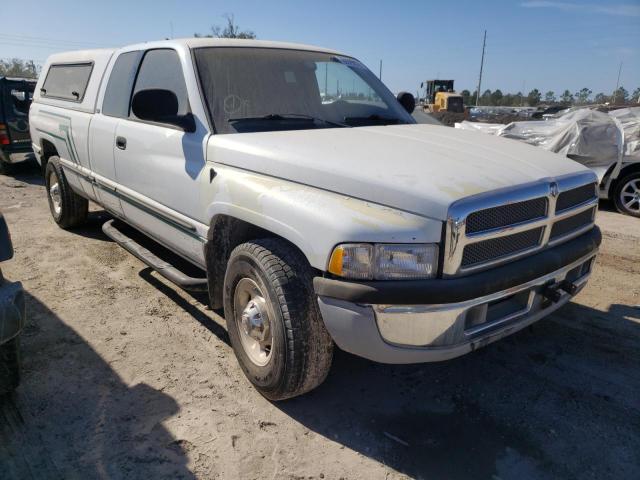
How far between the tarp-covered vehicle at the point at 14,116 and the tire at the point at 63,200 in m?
4.24

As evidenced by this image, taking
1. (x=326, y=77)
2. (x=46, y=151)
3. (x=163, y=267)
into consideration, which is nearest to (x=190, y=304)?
(x=163, y=267)

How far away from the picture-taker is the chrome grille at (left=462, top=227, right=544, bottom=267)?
215 cm

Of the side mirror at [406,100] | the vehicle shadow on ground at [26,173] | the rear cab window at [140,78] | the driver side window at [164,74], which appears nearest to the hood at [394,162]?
the driver side window at [164,74]

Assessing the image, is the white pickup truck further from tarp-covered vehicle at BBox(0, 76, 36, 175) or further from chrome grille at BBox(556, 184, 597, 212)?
tarp-covered vehicle at BBox(0, 76, 36, 175)

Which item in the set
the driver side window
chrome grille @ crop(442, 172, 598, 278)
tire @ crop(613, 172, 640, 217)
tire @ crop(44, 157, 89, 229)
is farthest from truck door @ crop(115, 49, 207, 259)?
tire @ crop(613, 172, 640, 217)

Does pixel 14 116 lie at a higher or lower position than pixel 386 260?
higher

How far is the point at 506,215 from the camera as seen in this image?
2.24 metres

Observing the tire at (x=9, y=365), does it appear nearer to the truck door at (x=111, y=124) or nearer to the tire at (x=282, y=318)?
the tire at (x=282, y=318)

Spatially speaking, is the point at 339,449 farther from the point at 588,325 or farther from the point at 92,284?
the point at 92,284

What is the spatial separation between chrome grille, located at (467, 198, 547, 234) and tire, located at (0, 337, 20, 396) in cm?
243

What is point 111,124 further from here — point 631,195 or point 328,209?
point 631,195

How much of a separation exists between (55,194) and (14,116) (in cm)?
447

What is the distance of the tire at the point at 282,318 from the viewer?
2.36 m

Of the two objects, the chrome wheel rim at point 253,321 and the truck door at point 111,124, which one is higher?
the truck door at point 111,124
